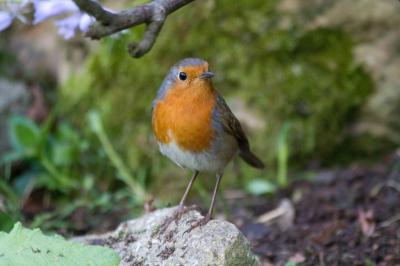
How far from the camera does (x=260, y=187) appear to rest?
16.9 feet

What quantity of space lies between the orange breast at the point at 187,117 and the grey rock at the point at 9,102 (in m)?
2.67

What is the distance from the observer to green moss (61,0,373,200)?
17.7 ft

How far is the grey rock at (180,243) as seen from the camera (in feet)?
9.07

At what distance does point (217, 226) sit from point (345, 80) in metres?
2.76

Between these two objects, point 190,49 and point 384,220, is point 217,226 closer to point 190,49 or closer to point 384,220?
point 384,220

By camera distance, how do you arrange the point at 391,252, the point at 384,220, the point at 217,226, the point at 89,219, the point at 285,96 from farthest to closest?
1. the point at 285,96
2. the point at 89,219
3. the point at 384,220
4. the point at 391,252
5. the point at 217,226

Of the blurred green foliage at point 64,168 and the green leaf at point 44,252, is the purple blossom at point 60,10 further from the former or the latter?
the blurred green foliage at point 64,168

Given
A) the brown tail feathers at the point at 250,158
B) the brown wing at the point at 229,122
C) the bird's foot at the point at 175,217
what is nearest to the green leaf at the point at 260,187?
the brown tail feathers at the point at 250,158

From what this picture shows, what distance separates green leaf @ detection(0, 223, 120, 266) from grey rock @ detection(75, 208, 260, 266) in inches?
17.0

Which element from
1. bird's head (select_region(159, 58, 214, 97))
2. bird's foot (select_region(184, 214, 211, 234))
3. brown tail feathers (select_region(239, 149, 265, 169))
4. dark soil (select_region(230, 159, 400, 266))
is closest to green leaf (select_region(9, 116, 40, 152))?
dark soil (select_region(230, 159, 400, 266))

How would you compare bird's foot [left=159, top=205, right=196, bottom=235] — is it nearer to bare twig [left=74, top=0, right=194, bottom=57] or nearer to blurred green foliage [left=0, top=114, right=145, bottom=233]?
bare twig [left=74, top=0, right=194, bottom=57]

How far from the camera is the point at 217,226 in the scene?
2926mm

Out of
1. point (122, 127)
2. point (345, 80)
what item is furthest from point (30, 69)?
point (345, 80)

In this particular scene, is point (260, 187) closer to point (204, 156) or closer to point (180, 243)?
point (204, 156)
